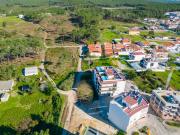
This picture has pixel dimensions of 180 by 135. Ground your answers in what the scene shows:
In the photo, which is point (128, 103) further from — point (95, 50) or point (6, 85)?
point (95, 50)

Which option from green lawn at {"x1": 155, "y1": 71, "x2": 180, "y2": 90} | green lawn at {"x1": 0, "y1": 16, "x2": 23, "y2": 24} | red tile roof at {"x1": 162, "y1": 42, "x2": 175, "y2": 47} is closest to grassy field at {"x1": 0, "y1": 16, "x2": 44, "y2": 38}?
green lawn at {"x1": 0, "y1": 16, "x2": 23, "y2": 24}

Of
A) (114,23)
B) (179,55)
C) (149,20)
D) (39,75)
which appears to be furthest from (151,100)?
(149,20)

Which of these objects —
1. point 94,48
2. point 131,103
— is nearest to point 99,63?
point 94,48

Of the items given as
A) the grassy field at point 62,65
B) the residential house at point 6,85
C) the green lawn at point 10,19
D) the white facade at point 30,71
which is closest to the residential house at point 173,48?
the grassy field at point 62,65

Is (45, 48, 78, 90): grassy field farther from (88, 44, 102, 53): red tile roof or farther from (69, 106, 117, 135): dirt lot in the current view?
(69, 106, 117, 135): dirt lot

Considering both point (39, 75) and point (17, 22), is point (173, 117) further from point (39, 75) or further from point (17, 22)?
point (17, 22)

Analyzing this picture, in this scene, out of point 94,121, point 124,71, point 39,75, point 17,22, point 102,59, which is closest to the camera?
point 94,121

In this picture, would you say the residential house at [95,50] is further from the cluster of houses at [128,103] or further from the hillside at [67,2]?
the hillside at [67,2]
